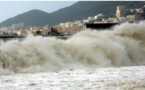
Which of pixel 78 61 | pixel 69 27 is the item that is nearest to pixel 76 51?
pixel 78 61

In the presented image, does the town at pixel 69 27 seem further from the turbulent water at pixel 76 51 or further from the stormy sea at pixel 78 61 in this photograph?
the stormy sea at pixel 78 61

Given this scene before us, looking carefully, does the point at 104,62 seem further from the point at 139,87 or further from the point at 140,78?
the point at 139,87

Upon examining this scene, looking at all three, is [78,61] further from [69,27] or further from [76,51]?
[69,27]

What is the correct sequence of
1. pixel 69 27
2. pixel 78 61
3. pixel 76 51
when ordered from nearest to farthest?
pixel 78 61
pixel 76 51
pixel 69 27

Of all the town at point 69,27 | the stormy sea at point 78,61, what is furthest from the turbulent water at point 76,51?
the town at point 69,27

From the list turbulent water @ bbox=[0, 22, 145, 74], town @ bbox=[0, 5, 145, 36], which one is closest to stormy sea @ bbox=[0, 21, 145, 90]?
turbulent water @ bbox=[0, 22, 145, 74]

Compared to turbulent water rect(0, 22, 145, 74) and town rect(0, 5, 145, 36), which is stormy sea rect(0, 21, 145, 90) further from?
town rect(0, 5, 145, 36)

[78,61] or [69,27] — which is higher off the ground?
[78,61]

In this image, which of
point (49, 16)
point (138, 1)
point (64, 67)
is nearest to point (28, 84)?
point (64, 67)
